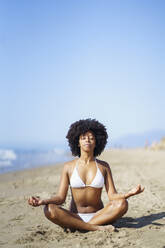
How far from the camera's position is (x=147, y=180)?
34.7 ft

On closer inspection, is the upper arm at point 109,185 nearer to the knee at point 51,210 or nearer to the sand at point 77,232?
the sand at point 77,232

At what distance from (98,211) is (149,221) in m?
1.08

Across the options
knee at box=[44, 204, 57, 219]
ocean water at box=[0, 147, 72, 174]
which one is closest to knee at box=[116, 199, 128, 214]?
knee at box=[44, 204, 57, 219]

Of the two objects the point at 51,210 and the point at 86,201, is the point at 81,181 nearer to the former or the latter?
the point at 86,201

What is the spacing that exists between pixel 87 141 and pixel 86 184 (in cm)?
61

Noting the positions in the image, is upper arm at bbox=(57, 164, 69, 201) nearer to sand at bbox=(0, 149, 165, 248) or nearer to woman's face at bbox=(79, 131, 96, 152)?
woman's face at bbox=(79, 131, 96, 152)

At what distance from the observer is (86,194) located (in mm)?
A: 4777

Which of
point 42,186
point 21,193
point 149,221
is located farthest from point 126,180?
point 149,221

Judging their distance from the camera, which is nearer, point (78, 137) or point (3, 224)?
point (78, 137)

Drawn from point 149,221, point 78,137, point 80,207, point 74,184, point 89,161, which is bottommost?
point 149,221

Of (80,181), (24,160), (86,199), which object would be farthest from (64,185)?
(24,160)

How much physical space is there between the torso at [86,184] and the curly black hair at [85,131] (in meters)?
0.38

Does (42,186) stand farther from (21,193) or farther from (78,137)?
(78,137)

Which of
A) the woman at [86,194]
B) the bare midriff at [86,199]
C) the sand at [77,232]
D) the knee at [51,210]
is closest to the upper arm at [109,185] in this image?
the woman at [86,194]
